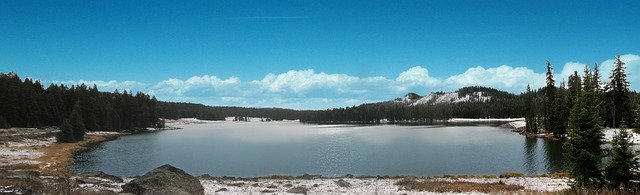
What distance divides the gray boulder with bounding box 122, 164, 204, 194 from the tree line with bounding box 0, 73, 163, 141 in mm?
78148

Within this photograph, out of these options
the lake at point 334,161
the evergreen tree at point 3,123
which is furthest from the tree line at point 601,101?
the evergreen tree at point 3,123

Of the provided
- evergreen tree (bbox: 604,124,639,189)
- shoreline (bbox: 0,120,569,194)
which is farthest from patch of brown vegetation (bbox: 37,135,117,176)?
evergreen tree (bbox: 604,124,639,189)

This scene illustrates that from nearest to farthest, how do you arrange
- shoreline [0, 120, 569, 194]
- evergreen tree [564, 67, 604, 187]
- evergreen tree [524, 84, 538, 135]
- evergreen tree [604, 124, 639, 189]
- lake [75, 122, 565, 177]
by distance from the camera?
evergreen tree [604, 124, 639, 189], shoreline [0, 120, 569, 194], evergreen tree [564, 67, 604, 187], lake [75, 122, 565, 177], evergreen tree [524, 84, 538, 135]

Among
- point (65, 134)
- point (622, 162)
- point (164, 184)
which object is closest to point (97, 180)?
point (164, 184)

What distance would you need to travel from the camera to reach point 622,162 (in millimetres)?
24578

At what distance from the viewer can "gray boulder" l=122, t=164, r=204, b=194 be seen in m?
23.4

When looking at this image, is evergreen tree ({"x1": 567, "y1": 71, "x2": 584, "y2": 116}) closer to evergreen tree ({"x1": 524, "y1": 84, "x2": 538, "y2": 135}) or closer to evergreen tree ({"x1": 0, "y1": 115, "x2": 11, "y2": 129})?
evergreen tree ({"x1": 524, "y1": 84, "x2": 538, "y2": 135})

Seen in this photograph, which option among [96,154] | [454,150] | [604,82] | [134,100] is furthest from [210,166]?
[134,100]

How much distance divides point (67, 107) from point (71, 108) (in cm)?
228

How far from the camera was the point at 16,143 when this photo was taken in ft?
256

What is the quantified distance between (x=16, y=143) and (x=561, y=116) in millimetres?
99461

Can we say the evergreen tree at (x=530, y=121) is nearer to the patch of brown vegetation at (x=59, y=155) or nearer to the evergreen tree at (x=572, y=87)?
the evergreen tree at (x=572, y=87)

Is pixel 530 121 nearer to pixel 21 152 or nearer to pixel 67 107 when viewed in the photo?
pixel 21 152

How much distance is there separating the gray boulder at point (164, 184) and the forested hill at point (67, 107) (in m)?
84.0
